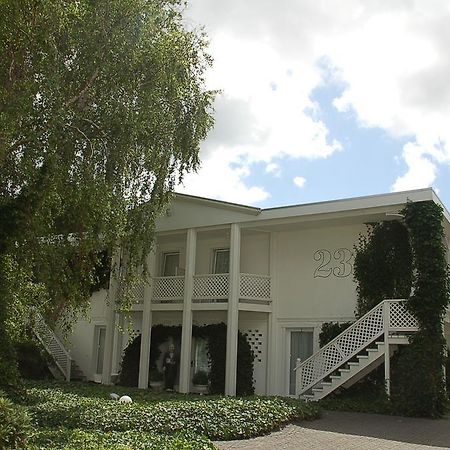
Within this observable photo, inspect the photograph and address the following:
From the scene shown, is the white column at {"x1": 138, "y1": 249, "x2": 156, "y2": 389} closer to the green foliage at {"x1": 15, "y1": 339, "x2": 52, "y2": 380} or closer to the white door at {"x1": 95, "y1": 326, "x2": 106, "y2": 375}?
the white door at {"x1": 95, "y1": 326, "x2": 106, "y2": 375}

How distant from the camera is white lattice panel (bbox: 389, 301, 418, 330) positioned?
15.9 meters

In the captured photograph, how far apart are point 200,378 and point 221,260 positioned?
435 cm

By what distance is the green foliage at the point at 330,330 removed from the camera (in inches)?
719

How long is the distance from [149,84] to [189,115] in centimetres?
185

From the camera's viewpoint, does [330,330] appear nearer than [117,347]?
Yes

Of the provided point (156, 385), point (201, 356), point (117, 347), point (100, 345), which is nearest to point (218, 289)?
point (201, 356)

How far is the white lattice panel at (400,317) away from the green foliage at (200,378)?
292 inches

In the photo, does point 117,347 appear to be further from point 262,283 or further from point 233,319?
point 262,283

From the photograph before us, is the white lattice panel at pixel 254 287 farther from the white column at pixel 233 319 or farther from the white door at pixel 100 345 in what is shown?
the white door at pixel 100 345

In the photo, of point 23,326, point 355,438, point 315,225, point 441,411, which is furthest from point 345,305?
point 23,326

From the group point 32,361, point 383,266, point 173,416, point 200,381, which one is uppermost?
point 383,266

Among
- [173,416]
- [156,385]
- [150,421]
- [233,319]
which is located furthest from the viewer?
[156,385]

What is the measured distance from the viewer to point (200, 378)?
2086 centimetres

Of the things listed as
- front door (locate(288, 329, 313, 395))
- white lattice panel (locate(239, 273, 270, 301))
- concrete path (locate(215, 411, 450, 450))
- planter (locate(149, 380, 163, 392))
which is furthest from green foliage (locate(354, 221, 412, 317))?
planter (locate(149, 380, 163, 392))
